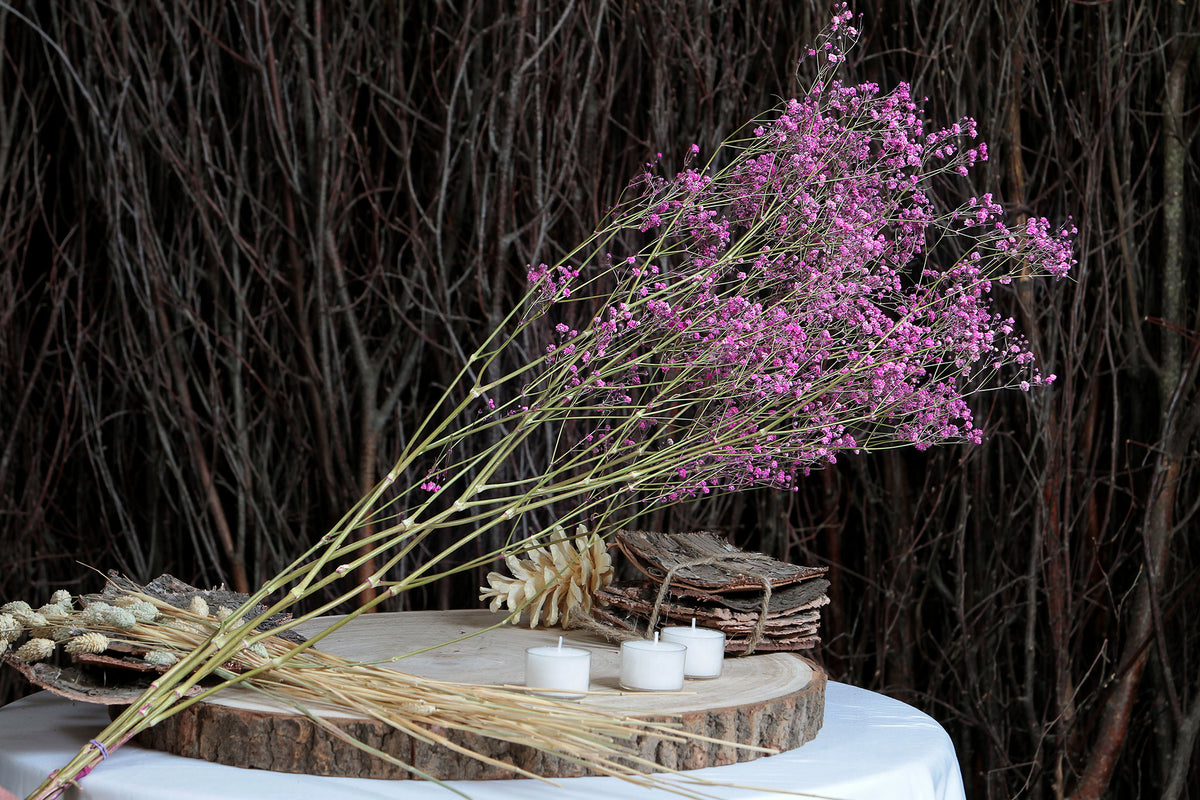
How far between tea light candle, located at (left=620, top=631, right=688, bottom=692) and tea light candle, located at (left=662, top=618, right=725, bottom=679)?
0.06m

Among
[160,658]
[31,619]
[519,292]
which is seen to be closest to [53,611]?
[31,619]

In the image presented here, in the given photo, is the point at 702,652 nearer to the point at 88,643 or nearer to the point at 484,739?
the point at 484,739

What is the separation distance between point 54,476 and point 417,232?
0.76 m

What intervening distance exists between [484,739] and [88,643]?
1.07 ft

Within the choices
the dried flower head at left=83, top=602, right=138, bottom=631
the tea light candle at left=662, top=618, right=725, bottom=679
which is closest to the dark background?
the tea light candle at left=662, top=618, right=725, bottom=679

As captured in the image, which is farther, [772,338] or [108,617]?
[772,338]

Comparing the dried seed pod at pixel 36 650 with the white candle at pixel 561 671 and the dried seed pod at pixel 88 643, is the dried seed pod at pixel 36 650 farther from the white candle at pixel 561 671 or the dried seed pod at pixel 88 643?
the white candle at pixel 561 671

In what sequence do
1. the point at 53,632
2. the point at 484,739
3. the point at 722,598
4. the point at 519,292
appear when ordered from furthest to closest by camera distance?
the point at 519,292 < the point at 722,598 < the point at 53,632 < the point at 484,739

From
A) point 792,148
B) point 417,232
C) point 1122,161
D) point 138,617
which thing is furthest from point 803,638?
point 1122,161

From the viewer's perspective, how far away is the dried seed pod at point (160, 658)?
875 millimetres

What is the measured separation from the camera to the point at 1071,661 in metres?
1.66

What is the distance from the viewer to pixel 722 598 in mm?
1086

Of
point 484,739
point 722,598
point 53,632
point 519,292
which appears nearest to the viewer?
point 484,739

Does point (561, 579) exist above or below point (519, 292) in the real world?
below
